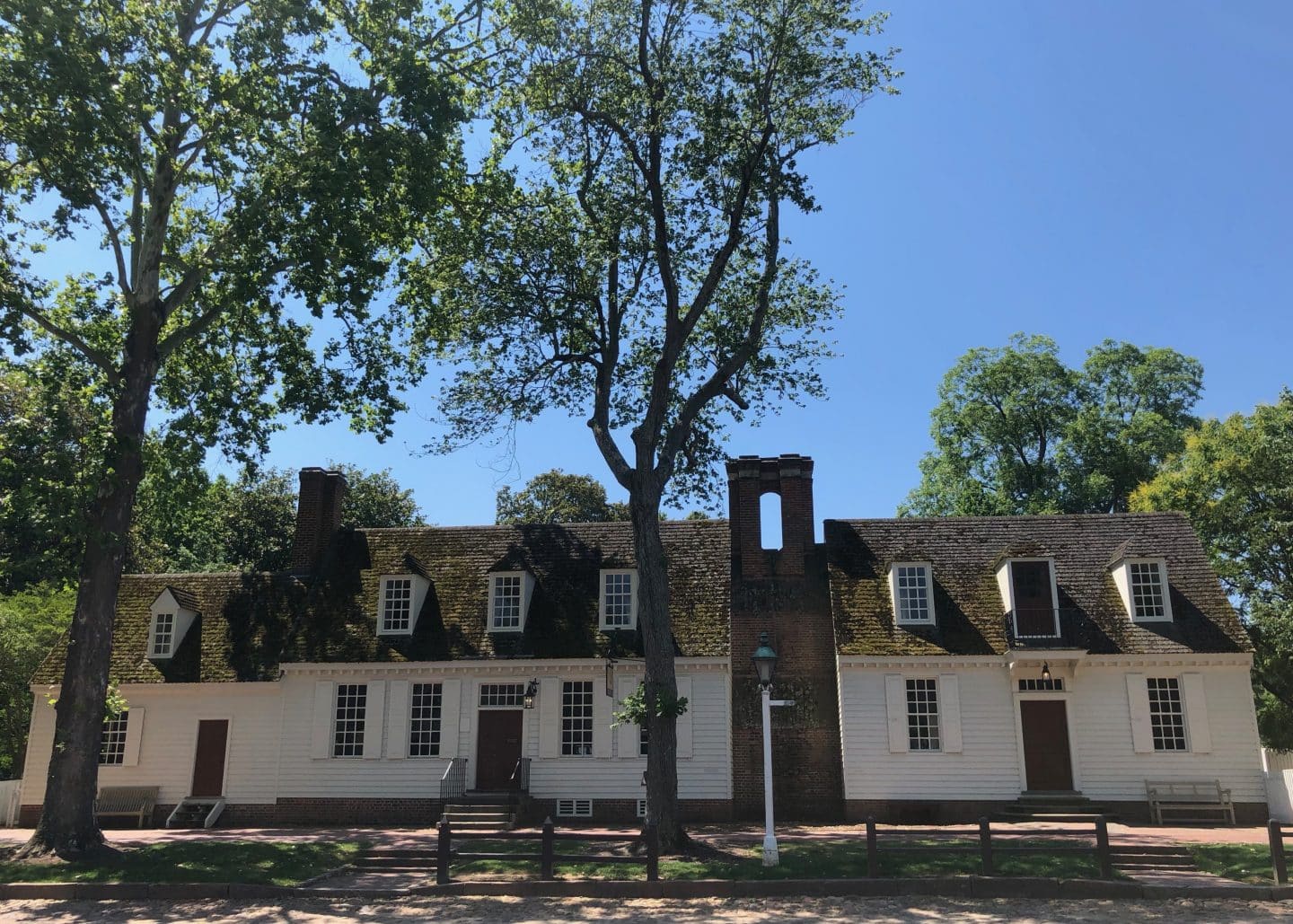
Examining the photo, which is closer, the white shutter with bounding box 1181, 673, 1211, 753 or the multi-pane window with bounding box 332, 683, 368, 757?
the white shutter with bounding box 1181, 673, 1211, 753

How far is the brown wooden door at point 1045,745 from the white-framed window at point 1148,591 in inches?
117

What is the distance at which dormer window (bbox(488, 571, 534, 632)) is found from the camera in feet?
80.3

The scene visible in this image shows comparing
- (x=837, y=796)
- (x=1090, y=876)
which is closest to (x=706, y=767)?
(x=837, y=796)

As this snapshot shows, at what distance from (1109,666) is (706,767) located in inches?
365

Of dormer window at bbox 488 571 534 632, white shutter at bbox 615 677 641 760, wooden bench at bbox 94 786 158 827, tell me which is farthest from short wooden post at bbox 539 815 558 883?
wooden bench at bbox 94 786 158 827

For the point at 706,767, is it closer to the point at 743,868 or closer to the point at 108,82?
the point at 743,868

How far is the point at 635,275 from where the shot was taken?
2142 centimetres

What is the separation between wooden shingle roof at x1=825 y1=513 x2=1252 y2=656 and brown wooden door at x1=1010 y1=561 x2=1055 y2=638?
36 centimetres

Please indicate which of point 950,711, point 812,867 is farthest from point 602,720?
point 812,867

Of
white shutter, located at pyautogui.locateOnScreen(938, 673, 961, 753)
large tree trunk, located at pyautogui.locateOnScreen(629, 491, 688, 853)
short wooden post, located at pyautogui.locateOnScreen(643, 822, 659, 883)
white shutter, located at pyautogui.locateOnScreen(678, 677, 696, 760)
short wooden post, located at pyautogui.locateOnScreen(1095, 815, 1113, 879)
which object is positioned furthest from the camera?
white shutter, located at pyautogui.locateOnScreen(678, 677, 696, 760)

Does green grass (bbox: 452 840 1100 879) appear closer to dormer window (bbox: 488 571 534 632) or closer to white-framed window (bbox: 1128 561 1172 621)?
white-framed window (bbox: 1128 561 1172 621)

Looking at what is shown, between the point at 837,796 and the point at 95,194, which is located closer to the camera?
the point at 95,194

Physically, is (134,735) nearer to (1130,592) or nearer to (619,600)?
(619,600)

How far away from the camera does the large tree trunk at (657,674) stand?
658 inches
